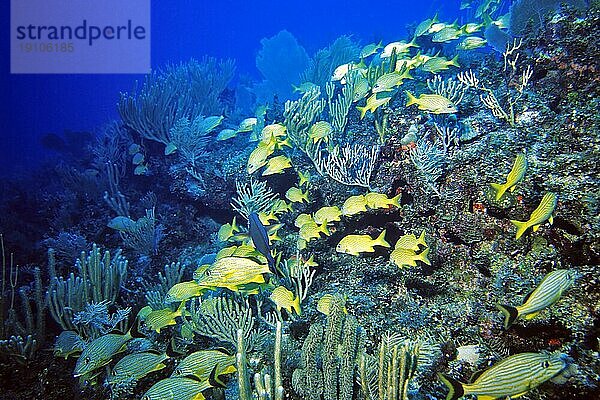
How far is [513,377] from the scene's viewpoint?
2.01m

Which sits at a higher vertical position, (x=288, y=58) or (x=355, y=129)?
(x=288, y=58)

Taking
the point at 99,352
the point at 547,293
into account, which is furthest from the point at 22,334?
the point at 547,293

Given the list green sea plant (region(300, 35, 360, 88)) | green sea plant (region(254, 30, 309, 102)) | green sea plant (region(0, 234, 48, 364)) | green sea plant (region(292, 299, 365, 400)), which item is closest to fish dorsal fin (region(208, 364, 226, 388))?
green sea plant (region(292, 299, 365, 400))

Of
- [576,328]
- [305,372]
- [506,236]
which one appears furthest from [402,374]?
[506,236]

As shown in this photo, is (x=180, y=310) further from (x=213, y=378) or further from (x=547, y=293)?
(x=547, y=293)

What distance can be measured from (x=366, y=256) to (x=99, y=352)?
3.13 m

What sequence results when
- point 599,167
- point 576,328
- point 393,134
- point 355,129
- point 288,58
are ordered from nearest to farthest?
1. point 576,328
2. point 599,167
3. point 393,134
4. point 355,129
5. point 288,58

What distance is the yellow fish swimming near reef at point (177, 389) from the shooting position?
2.57 m

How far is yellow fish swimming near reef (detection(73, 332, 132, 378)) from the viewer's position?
10.1 ft

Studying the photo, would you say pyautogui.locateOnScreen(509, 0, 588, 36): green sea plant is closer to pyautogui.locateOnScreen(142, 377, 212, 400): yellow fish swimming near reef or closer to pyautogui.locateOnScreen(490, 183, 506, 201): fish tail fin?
pyautogui.locateOnScreen(490, 183, 506, 201): fish tail fin

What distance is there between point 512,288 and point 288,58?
12.2m

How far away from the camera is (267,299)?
4.50m

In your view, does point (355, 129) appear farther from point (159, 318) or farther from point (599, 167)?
point (159, 318)

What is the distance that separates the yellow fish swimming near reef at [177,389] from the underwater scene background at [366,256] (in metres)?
0.02
